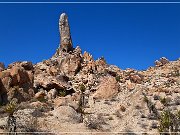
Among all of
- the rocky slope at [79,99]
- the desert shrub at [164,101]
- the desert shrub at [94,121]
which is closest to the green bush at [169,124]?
the rocky slope at [79,99]

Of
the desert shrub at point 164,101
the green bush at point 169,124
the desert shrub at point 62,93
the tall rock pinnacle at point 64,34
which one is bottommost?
the green bush at point 169,124

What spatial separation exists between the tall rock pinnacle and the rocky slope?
0.58 ft

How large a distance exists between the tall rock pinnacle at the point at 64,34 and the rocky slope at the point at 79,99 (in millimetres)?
176

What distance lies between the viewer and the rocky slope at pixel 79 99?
28344mm

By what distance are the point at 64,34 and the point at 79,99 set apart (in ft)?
74.7

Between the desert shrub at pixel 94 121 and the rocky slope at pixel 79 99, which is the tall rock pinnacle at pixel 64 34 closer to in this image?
the rocky slope at pixel 79 99

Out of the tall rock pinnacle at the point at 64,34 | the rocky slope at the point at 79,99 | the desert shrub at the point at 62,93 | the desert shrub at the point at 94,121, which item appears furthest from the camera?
the tall rock pinnacle at the point at 64,34

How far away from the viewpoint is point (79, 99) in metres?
38.5

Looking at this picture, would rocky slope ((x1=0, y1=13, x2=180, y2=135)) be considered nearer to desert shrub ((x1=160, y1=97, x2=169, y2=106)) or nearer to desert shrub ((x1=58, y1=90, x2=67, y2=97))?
desert shrub ((x1=58, y1=90, x2=67, y2=97))

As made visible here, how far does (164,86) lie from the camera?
1678 inches

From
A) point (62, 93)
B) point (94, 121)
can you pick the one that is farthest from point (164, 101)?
point (62, 93)

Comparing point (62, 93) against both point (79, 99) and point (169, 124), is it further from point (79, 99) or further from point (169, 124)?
point (169, 124)

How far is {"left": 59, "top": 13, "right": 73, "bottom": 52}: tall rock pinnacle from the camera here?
57500 mm

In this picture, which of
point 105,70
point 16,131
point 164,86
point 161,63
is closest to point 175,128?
point 16,131
